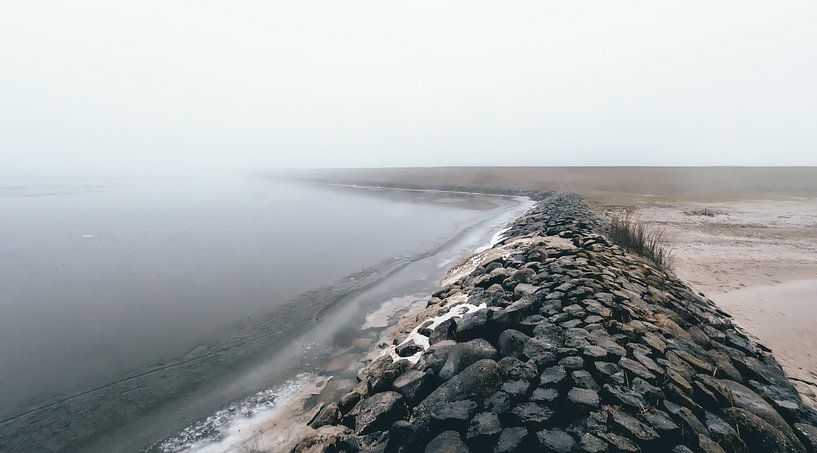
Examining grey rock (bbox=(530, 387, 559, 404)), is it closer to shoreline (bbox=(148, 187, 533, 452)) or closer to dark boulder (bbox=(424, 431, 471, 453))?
dark boulder (bbox=(424, 431, 471, 453))

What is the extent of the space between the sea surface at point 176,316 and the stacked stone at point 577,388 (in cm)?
253

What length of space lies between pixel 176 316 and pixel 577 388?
8.97 metres

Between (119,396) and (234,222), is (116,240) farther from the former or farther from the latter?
(119,396)

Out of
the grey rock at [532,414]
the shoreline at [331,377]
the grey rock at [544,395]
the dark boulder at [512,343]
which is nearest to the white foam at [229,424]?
the shoreline at [331,377]

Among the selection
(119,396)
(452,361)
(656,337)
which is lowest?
(119,396)

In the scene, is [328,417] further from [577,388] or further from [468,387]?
[577,388]

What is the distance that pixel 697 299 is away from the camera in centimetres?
698

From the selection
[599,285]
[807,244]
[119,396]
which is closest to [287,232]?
[119,396]

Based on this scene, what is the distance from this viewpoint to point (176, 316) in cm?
830

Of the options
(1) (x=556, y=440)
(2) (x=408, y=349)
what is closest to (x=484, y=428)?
(1) (x=556, y=440)

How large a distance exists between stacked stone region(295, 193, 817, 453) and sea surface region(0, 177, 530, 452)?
253 cm

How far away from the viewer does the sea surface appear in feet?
16.7

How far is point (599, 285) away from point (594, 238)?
4517mm

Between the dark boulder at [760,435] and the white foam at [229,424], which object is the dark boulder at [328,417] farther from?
the dark boulder at [760,435]
